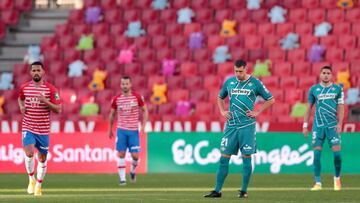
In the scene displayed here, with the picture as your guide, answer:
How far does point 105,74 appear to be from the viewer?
32.0m

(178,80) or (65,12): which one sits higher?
(65,12)

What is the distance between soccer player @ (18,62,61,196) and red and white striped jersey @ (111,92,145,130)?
449cm

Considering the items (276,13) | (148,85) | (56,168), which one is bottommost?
(56,168)

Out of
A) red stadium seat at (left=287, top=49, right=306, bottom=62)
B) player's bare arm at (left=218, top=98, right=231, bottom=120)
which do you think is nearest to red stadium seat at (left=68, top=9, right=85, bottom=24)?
red stadium seat at (left=287, top=49, right=306, bottom=62)

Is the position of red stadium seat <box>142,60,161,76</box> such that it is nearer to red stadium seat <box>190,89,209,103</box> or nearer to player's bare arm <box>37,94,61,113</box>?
red stadium seat <box>190,89,209,103</box>

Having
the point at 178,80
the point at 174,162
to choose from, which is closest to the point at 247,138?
the point at 174,162

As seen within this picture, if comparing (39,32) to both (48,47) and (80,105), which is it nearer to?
(48,47)

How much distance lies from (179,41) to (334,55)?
465 centimetres

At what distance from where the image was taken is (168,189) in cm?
1950

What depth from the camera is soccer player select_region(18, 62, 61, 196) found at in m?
17.2

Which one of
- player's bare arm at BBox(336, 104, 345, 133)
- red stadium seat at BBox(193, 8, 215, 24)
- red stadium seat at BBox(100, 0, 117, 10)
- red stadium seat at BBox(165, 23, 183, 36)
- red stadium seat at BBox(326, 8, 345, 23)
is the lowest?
player's bare arm at BBox(336, 104, 345, 133)

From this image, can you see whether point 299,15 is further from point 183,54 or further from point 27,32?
point 27,32

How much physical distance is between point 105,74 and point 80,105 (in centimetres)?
129

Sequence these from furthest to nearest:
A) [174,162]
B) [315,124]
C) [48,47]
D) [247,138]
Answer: [48,47] → [174,162] → [315,124] → [247,138]
